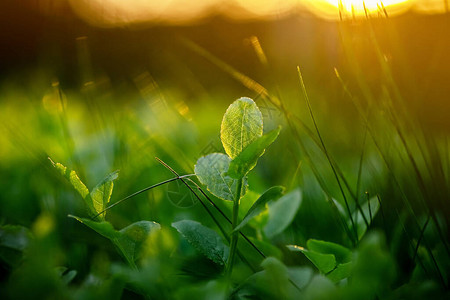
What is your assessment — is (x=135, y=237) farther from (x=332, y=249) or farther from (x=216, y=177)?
(x=332, y=249)

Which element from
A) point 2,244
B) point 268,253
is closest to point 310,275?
point 268,253

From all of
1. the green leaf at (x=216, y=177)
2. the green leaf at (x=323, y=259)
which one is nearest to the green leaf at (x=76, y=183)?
the green leaf at (x=216, y=177)

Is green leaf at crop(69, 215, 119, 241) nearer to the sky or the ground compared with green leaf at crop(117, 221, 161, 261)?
nearer to the sky

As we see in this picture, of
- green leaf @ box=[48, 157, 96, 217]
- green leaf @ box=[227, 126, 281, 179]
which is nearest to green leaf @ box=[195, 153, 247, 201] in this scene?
green leaf @ box=[227, 126, 281, 179]

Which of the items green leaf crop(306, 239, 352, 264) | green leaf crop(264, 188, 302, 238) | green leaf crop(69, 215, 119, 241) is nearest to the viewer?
Result: green leaf crop(69, 215, 119, 241)

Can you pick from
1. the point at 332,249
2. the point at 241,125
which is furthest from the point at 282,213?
the point at 241,125

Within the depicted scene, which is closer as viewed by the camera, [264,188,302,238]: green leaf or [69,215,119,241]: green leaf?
[69,215,119,241]: green leaf

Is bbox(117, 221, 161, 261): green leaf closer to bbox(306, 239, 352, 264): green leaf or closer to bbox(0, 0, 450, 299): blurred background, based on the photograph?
bbox(0, 0, 450, 299): blurred background
